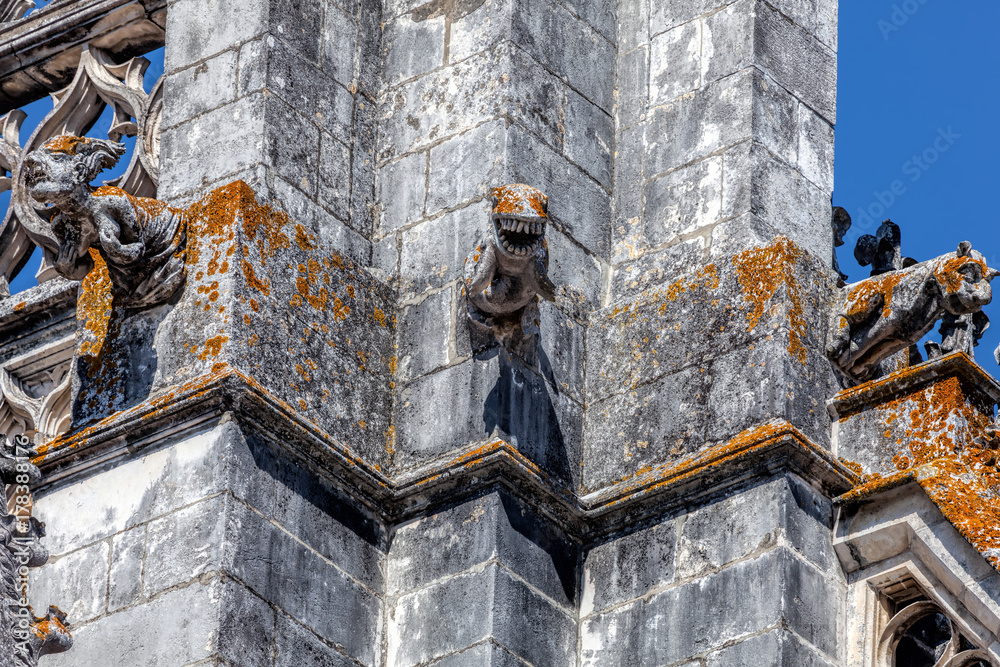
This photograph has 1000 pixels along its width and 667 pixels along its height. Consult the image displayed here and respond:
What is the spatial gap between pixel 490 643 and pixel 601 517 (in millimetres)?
860

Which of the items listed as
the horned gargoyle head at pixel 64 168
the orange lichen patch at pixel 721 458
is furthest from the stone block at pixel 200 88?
the orange lichen patch at pixel 721 458

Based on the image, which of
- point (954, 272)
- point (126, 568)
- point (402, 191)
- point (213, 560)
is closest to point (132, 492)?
point (126, 568)

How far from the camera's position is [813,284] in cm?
979

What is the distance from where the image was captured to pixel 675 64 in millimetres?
10711

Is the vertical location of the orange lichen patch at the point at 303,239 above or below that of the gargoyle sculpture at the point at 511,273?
above

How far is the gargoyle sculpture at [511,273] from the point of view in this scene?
9.14 metres

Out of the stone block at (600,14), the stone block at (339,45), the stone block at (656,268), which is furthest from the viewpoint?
the stone block at (600,14)

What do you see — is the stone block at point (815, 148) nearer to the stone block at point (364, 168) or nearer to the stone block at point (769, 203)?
the stone block at point (769, 203)

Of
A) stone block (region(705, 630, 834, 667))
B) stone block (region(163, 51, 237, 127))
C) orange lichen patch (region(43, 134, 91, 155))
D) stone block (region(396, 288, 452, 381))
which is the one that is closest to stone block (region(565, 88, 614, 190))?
stone block (region(396, 288, 452, 381))

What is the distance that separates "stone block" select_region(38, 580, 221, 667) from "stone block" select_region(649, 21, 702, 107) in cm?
328

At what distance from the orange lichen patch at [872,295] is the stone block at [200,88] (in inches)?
107

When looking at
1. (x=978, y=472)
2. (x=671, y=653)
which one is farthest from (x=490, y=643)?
(x=978, y=472)

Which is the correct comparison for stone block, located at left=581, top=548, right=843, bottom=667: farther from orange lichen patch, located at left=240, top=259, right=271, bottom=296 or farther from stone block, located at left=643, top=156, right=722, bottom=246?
orange lichen patch, located at left=240, top=259, right=271, bottom=296

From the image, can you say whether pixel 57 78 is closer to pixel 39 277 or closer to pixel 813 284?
pixel 39 277
